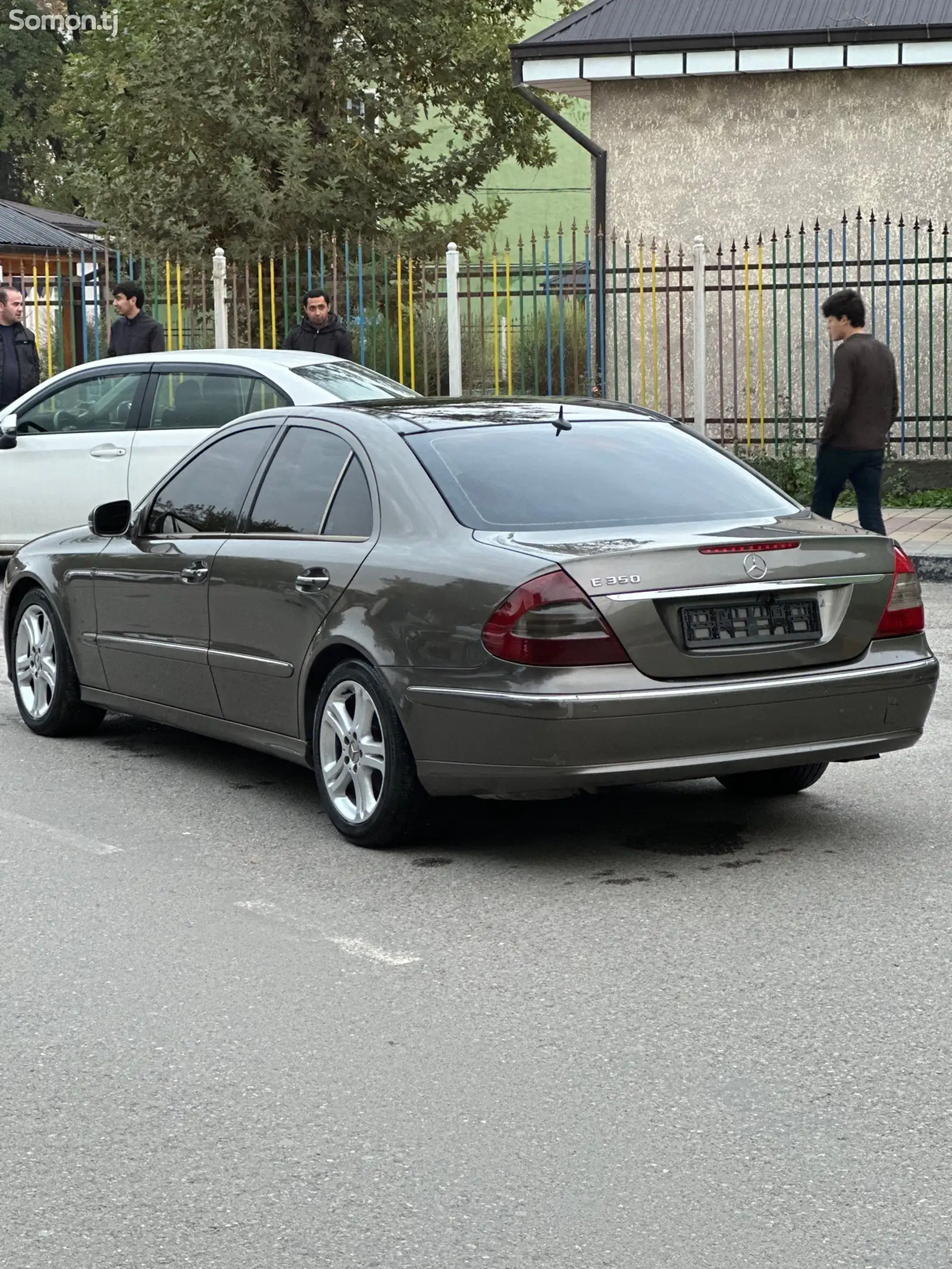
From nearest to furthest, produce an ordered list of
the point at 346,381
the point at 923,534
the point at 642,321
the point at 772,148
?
1. the point at 346,381
2. the point at 923,534
3. the point at 642,321
4. the point at 772,148

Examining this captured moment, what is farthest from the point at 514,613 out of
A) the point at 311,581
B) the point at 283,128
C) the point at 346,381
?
the point at 283,128

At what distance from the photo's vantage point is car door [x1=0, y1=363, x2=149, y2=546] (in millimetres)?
13414

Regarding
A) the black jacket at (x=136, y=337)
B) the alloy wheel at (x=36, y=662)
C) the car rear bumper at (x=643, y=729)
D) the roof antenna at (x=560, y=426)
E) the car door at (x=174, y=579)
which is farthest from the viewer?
the black jacket at (x=136, y=337)

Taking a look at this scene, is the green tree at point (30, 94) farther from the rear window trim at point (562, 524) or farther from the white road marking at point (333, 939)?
the white road marking at point (333, 939)

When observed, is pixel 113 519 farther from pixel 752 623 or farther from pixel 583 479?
pixel 752 623

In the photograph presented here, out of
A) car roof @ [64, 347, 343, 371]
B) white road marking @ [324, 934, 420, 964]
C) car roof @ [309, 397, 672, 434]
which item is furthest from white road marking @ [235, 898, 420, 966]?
car roof @ [64, 347, 343, 371]

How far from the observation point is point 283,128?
24641 millimetres

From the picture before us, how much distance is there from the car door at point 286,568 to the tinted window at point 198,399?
202 inches

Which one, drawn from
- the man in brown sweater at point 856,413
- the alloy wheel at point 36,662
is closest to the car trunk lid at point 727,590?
the alloy wheel at point 36,662

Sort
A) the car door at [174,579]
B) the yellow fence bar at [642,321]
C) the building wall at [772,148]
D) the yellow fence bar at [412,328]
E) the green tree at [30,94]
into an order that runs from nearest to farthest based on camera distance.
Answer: the car door at [174,579]
the yellow fence bar at [642,321]
the yellow fence bar at [412,328]
the building wall at [772,148]
the green tree at [30,94]

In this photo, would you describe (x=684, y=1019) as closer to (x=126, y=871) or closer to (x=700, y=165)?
(x=126, y=871)

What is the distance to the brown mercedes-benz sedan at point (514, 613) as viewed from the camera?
5.89m

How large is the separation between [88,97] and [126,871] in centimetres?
4108

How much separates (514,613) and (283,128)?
782 inches
